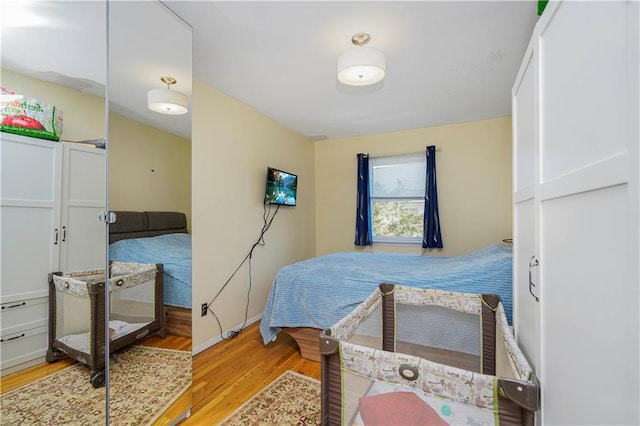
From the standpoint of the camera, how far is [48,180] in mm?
1187

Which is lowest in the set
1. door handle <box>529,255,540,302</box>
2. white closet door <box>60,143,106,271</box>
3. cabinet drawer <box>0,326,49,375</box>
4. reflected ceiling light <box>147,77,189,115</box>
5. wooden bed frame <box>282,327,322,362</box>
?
wooden bed frame <box>282,327,322,362</box>

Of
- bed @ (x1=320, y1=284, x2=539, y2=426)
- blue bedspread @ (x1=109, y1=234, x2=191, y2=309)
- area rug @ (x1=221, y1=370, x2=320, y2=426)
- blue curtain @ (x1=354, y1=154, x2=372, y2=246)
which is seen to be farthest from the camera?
blue curtain @ (x1=354, y1=154, x2=372, y2=246)

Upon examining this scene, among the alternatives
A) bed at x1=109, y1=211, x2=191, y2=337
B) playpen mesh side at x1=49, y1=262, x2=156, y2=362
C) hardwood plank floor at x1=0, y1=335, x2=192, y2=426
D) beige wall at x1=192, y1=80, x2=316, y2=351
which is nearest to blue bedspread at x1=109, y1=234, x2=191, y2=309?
bed at x1=109, y1=211, x2=191, y2=337

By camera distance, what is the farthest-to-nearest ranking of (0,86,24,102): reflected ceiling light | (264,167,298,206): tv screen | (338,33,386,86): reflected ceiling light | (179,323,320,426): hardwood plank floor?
(264,167,298,206): tv screen
(338,33,386,86): reflected ceiling light
(179,323,320,426): hardwood plank floor
(0,86,24,102): reflected ceiling light

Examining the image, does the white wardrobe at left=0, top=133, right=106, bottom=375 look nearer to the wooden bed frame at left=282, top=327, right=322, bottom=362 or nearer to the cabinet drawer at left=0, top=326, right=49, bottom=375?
the cabinet drawer at left=0, top=326, right=49, bottom=375

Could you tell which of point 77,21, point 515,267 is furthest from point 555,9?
point 77,21

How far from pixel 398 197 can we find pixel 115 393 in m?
3.60

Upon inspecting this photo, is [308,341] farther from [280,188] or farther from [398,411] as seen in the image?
[280,188]

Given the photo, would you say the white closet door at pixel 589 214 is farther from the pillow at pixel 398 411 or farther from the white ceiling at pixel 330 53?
the white ceiling at pixel 330 53

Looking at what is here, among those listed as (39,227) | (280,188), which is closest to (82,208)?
(39,227)

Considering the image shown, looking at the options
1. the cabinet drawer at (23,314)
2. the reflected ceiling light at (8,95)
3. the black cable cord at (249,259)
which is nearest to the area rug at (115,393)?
the cabinet drawer at (23,314)

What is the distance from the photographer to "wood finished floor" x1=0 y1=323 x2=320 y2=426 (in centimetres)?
150

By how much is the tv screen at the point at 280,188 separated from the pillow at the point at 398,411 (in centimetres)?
256

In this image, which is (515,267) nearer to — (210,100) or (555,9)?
(555,9)
